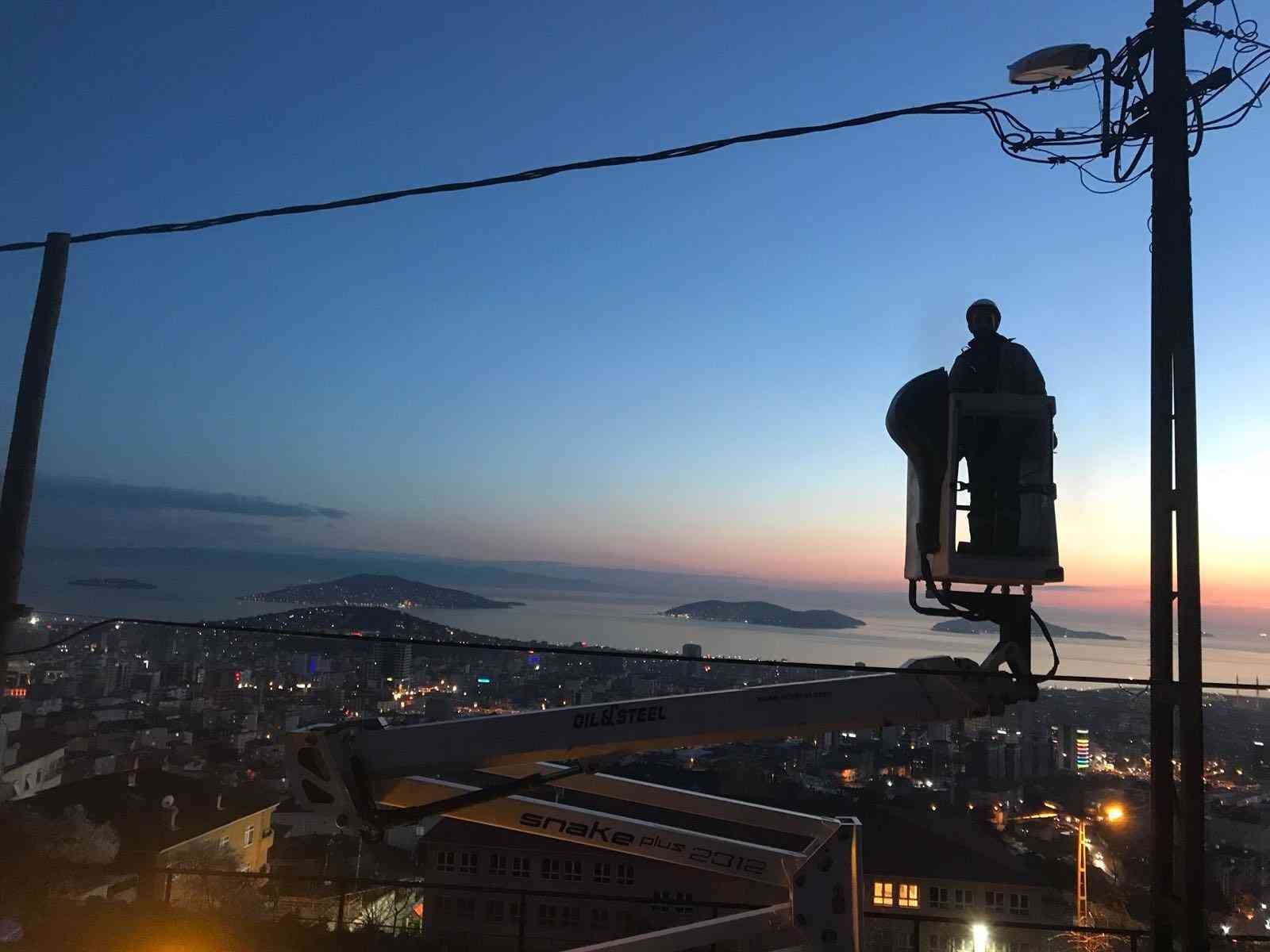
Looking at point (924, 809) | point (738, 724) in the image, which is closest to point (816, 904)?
point (738, 724)

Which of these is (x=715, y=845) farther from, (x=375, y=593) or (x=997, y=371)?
(x=375, y=593)

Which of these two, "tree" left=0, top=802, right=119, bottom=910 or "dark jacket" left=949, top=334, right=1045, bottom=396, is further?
"tree" left=0, top=802, right=119, bottom=910

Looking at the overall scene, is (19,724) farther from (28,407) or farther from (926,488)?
(926,488)

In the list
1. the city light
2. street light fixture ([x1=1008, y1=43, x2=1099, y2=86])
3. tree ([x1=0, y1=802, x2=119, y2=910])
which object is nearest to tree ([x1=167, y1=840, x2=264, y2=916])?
tree ([x1=0, y1=802, x2=119, y2=910])

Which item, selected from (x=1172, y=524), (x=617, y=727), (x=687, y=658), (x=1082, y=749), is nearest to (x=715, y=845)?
(x=617, y=727)

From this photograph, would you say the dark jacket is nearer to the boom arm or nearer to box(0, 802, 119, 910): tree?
the boom arm

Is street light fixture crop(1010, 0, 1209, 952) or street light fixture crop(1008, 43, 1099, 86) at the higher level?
street light fixture crop(1008, 43, 1099, 86)
